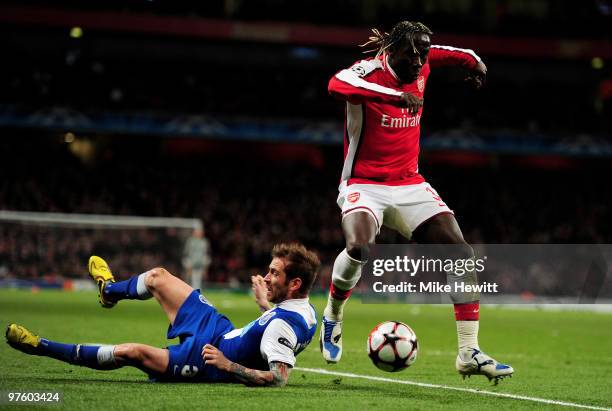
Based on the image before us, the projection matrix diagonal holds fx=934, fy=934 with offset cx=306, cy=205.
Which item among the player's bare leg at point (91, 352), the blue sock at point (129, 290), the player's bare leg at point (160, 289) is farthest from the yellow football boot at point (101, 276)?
the player's bare leg at point (91, 352)

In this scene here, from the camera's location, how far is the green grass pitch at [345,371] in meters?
6.18

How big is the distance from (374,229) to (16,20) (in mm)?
24464

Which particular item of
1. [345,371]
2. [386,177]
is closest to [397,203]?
[386,177]

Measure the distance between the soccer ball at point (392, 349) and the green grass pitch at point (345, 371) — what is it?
A: 227mm

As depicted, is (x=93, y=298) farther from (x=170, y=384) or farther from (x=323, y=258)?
(x=170, y=384)

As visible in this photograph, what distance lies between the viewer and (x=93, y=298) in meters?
20.8

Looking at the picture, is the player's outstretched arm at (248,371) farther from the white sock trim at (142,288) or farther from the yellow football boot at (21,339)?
the yellow football boot at (21,339)

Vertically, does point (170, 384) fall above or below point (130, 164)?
below

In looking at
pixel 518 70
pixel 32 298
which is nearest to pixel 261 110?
pixel 518 70

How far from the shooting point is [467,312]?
291 inches

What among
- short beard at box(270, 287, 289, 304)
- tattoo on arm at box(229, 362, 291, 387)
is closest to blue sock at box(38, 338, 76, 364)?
tattoo on arm at box(229, 362, 291, 387)

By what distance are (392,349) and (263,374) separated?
3.42ft

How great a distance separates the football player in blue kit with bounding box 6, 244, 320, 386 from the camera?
21.3 ft
